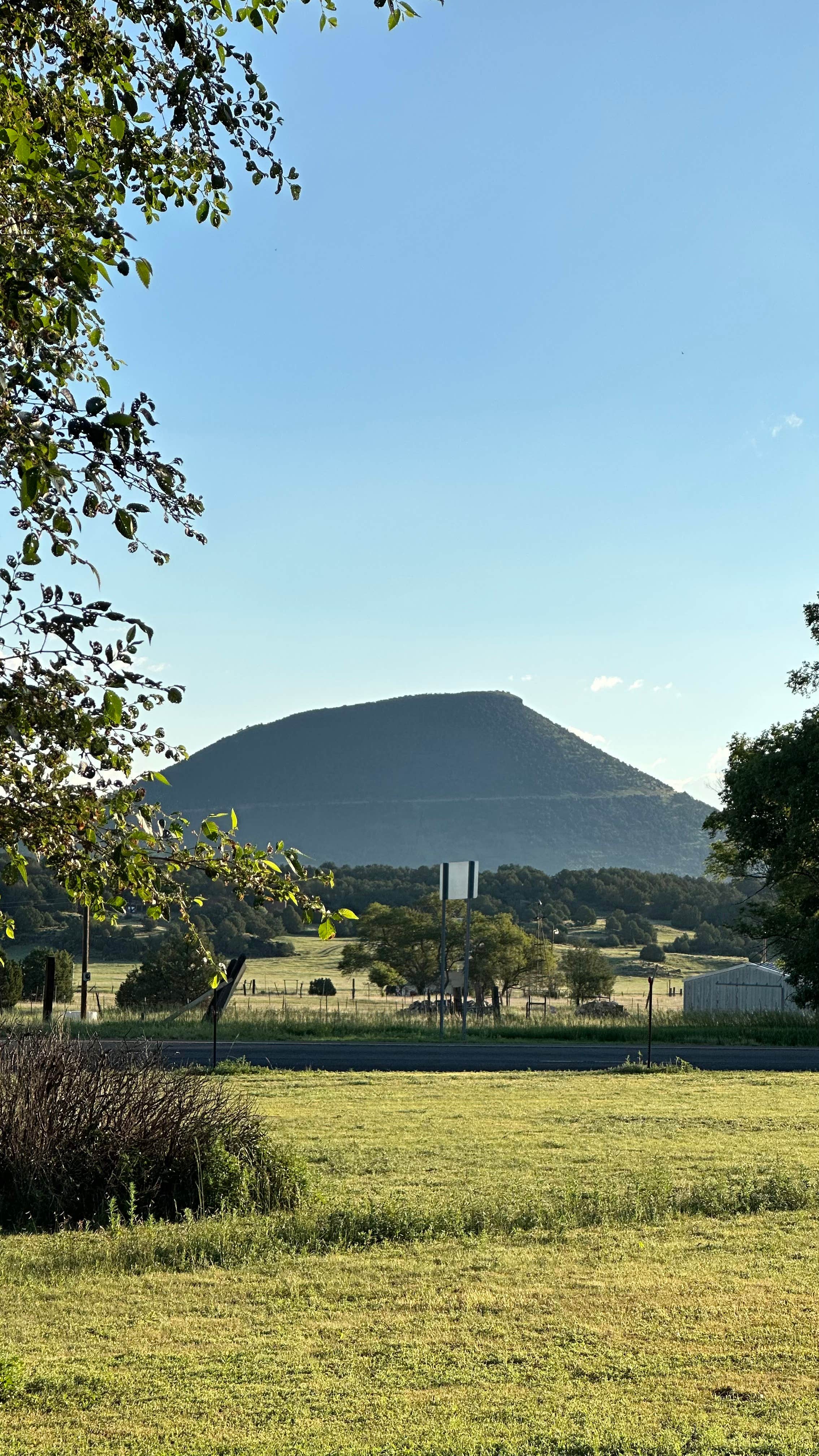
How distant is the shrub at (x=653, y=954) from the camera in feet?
337

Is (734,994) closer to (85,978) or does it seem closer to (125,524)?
(85,978)

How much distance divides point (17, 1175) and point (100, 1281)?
226 cm

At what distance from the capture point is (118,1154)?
31.5 feet

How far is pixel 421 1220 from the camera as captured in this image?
894cm

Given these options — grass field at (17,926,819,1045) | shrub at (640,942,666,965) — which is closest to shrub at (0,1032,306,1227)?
grass field at (17,926,819,1045)

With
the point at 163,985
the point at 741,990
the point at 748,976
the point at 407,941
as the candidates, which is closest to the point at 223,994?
the point at 163,985

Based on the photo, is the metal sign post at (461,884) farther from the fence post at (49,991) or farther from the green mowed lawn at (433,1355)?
the green mowed lawn at (433,1355)

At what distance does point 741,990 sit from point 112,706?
185 ft

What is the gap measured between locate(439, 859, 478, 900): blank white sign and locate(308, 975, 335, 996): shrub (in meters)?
37.3

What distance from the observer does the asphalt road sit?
73.5 ft

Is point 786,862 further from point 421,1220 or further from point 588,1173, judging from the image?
point 421,1220

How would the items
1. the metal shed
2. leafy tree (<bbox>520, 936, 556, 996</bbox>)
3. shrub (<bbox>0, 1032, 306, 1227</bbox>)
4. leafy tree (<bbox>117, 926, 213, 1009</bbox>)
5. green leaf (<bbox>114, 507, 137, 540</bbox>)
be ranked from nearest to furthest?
green leaf (<bbox>114, 507, 137, 540</bbox>)
shrub (<bbox>0, 1032, 306, 1227</bbox>)
leafy tree (<bbox>117, 926, 213, 1009</bbox>)
the metal shed
leafy tree (<bbox>520, 936, 556, 996</bbox>)

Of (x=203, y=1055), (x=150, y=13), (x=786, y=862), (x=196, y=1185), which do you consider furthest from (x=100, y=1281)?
(x=786, y=862)

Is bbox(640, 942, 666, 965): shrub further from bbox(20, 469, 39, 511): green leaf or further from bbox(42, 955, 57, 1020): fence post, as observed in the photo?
bbox(20, 469, 39, 511): green leaf
